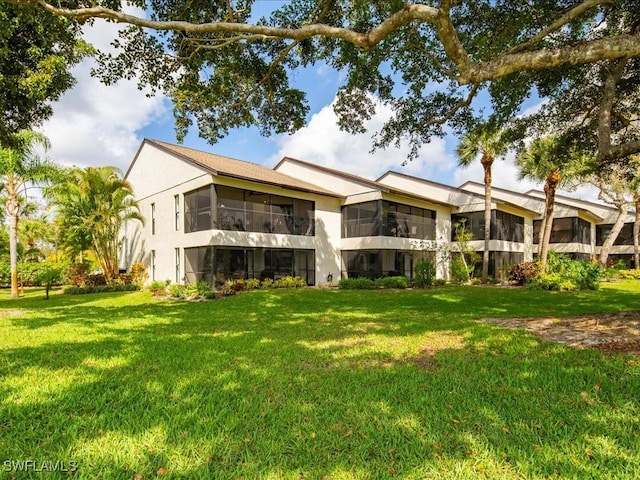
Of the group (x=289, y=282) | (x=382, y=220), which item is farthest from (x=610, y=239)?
Answer: (x=289, y=282)

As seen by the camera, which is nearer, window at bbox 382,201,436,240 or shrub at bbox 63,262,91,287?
shrub at bbox 63,262,91,287

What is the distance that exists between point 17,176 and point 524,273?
96.0 feet

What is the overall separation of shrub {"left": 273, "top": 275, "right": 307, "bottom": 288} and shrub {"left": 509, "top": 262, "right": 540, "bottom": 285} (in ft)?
44.1

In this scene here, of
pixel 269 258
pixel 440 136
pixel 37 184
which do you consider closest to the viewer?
pixel 440 136

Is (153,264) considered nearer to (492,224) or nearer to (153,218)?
(153,218)

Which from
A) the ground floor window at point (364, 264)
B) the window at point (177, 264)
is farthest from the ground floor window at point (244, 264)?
the ground floor window at point (364, 264)

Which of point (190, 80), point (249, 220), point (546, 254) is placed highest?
point (190, 80)

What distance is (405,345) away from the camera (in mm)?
6773

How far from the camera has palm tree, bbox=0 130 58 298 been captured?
688 inches

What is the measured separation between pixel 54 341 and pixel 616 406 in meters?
9.30

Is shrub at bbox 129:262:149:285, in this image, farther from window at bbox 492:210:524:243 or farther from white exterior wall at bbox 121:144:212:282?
window at bbox 492:210:524:243

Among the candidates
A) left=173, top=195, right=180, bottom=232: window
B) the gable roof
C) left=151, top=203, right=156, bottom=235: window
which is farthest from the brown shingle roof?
left=151, top=203, right=156, bottom=235: window

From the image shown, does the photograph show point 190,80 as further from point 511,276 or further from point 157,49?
point 511,276

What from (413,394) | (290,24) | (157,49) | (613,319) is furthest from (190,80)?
(613,319)
